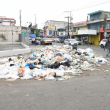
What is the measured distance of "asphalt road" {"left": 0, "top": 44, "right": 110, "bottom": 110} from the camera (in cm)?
338

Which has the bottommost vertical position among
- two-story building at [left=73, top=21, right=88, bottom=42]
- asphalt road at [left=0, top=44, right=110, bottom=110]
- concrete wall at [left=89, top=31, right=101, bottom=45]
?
asphalt road at [left=0, top=44, right=110, bottom=110]

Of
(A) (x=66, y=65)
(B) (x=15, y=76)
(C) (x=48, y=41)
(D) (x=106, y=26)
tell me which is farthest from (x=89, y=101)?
(D) (x=106, y=26)

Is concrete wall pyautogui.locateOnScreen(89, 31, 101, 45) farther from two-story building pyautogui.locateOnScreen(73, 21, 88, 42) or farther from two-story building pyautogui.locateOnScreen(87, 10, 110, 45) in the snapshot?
two-story building pyautogui.locateOnScreen(73, 21, 88, 42)

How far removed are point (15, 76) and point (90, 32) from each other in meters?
31.0

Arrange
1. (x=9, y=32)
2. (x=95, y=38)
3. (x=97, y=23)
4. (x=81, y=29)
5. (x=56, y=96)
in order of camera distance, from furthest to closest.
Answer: (x=81, y=29)
(x=95, y=38)
(x=97, y=23)
(x=9, y=32)
(x=56, y=96)

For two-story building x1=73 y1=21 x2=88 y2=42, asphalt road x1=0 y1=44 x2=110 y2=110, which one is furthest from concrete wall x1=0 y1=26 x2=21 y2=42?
asphalt road x1=0 y1=44 x2=110 y2=110

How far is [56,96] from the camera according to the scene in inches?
157

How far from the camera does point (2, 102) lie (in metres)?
3.63

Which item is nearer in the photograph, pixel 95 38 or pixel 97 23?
pixel 97 23

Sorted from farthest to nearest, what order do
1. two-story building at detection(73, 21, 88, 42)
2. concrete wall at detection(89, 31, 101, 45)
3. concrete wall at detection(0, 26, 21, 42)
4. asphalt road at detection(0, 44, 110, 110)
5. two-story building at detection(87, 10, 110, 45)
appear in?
two-story building at detection(73, 21, 88, 42) < concrete wall at detection(89, 31, 101, 45) < two-story building at detection(87, 10, 110, 45) < concrete wall at detection(0, 26, 21, 42) < asphalt road at detection(0, 44, 110, 110)

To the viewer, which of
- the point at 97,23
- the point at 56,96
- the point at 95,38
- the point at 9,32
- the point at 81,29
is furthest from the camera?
the point at 81,29

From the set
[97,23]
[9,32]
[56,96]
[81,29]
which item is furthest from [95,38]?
[56,96]

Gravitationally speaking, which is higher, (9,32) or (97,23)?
(97,23)

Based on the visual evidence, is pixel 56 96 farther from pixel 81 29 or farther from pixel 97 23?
pixel 81 29
